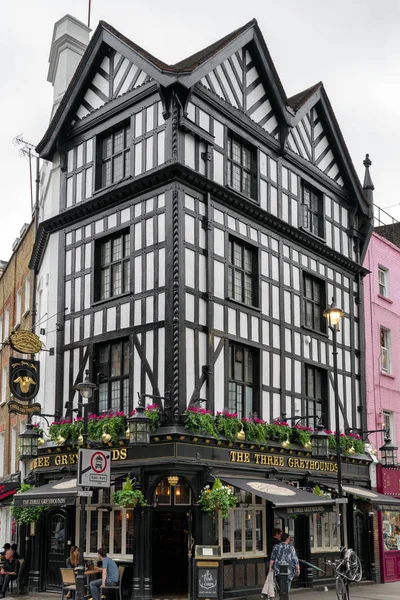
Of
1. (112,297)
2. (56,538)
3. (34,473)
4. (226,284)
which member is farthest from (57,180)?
(56,538)

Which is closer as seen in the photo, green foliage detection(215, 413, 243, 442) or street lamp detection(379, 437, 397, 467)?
green foliage detection(215, 413, 243, 442)

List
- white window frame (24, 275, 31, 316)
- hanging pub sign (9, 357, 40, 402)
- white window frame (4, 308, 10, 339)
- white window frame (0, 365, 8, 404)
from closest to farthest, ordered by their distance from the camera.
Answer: hanging pub sign (9, 357, 40, 402)
white window frame (24, 275, 31, 316)
white window frame (0, 365, 8, 404)
white window frame (4, 308, 10, 339)

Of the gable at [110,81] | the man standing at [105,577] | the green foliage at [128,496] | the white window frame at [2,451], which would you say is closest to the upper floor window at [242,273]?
the gable at [110,81]

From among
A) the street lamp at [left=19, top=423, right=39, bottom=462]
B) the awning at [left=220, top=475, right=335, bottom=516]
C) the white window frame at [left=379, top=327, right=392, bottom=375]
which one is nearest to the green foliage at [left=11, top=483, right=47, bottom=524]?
the street lamp at [left=19, top=423, right=39, bottom=462]

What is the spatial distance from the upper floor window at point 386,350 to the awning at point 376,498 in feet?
18.2

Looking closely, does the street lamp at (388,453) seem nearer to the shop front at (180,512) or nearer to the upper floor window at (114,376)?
the shop front at (180,512)

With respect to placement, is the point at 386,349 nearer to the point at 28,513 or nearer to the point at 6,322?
the point at 28,513

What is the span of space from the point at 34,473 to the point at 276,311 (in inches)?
304

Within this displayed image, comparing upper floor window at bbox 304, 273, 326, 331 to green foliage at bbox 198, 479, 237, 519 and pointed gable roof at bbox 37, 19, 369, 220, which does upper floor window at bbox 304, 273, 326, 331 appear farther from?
green foliage at bbox 198, 479, 237, 519

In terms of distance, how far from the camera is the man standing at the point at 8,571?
19.9 meters

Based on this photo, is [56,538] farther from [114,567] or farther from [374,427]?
[374,427]

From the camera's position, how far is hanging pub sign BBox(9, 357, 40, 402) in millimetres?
21031

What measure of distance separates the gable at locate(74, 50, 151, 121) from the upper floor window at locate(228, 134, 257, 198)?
2.92 meters

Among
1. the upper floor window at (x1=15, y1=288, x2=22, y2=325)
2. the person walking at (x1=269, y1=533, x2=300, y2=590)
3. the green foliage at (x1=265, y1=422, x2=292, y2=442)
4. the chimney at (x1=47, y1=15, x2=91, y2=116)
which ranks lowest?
the person walking at (x1=269, y1=533, x2=300, y2=590)
